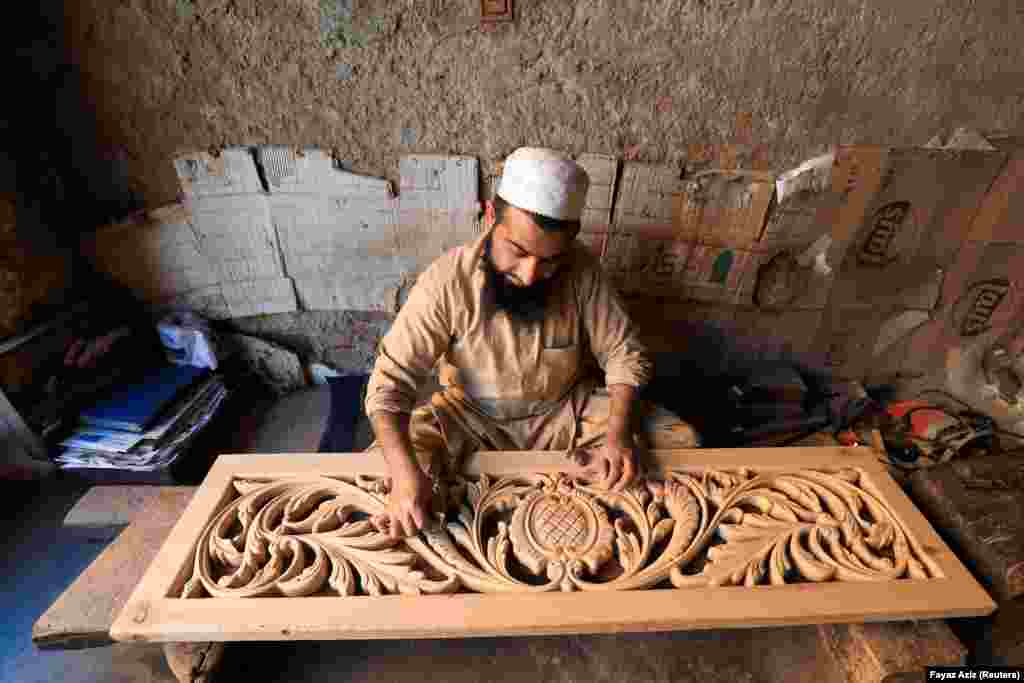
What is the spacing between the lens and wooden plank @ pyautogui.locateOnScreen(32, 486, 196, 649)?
1.25 metres

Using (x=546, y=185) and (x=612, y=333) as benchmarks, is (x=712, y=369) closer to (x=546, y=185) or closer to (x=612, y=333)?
(x=612, y=333)

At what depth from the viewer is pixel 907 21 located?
169cm

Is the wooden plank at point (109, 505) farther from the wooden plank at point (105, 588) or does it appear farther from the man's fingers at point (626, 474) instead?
the man's fingers at point (626, 474)

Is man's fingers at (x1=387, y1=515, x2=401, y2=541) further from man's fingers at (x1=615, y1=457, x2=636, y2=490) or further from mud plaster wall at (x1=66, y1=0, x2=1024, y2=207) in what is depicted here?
mud plaster wall at (x1=66, y1=0, x2=1024, y2=207)

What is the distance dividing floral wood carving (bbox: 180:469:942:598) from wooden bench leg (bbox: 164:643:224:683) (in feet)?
0.56

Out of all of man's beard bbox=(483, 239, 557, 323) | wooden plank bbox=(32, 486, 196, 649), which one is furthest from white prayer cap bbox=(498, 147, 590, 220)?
wooden plank bbox=(32, 486, 196, 649)

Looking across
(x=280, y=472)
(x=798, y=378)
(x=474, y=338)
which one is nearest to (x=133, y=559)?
(x=280, y=472)

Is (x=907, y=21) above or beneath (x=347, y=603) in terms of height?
above

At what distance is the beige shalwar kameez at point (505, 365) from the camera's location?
1.49 meters

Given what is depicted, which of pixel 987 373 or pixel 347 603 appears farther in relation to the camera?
pixel 987 373

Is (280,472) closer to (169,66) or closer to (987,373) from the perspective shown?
(169,66)

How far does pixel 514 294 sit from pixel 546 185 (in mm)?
360

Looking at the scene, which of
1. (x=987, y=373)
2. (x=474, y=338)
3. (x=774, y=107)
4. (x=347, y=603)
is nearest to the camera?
(x=347, y=603)

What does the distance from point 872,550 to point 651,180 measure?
1426mm
